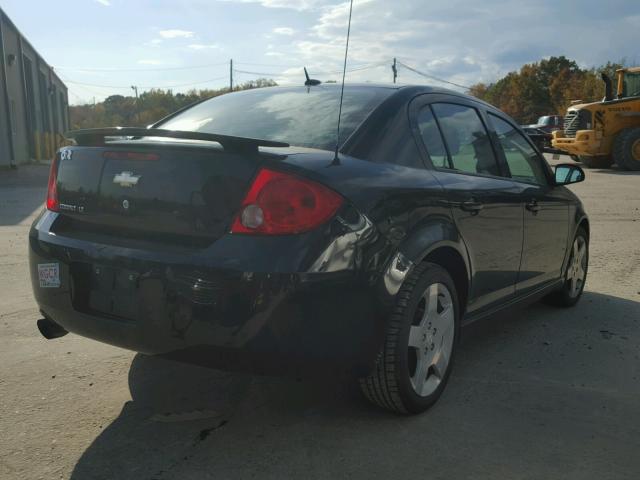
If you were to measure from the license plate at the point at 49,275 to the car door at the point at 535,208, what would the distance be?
2.63 m

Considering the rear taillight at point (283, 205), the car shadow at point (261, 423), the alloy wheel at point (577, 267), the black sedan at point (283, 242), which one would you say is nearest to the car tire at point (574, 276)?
the alloy wheel at point (577, 267)

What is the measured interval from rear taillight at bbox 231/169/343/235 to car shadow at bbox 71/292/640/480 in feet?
2.28

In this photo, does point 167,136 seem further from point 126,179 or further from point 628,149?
point 628,149

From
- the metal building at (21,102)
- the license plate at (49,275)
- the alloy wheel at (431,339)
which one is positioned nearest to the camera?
the license plate at (49,275)

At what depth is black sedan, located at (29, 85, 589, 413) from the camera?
94.8 inches

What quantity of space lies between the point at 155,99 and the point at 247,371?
318 feet

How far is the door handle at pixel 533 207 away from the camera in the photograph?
13.0 feet

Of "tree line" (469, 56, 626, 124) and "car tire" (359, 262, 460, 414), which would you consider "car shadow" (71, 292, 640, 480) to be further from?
"tree line" (469, 56, 626, 124)

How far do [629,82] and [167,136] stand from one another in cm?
2021

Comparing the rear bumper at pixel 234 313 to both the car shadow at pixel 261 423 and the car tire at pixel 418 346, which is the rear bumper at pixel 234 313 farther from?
the car shadow at pixel 261 423

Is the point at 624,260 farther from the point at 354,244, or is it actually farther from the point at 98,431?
the point at 98,431

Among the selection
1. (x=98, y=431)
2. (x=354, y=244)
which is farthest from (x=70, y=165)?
(x=354, y=244)

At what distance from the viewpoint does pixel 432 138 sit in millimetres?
3309

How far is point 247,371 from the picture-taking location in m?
2.49
